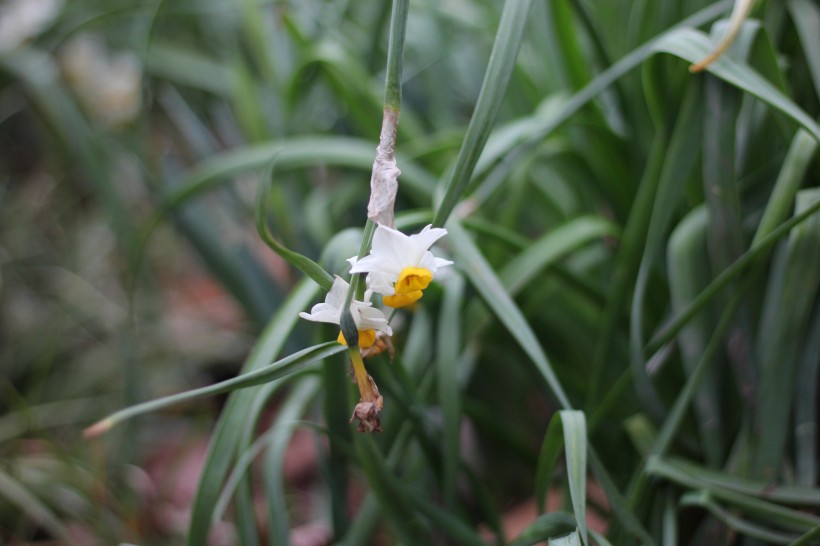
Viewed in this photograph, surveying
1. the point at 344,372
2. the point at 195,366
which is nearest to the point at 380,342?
the point at 344,372

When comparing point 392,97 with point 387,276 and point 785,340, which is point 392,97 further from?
point 785,340

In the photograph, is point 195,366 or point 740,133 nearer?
point 740,133

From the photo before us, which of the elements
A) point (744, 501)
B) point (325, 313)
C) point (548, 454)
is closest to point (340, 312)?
point (325, 313)

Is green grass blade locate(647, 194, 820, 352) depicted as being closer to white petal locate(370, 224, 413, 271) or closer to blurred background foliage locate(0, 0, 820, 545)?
blurred background foliage locate(0, 0, 820, 545)

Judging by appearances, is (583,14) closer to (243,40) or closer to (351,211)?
(351,211)

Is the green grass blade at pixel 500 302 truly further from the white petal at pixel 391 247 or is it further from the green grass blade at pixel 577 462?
the white petal at pixel 391 247

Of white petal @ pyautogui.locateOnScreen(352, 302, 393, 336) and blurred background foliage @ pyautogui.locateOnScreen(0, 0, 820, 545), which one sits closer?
white petal @ pyautogui.locateOnScreen(352, 302, 393, 336)

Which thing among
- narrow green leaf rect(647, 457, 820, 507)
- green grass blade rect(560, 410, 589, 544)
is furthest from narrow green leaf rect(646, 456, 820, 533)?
green grass blade rect(560, 410, 589, 544)
